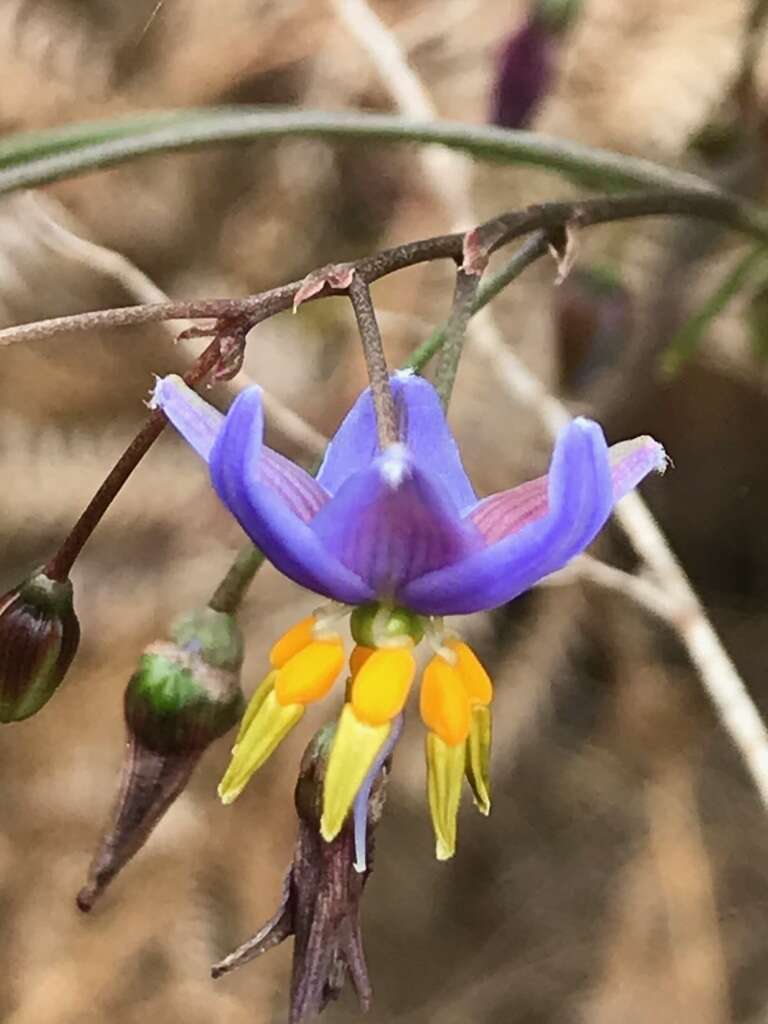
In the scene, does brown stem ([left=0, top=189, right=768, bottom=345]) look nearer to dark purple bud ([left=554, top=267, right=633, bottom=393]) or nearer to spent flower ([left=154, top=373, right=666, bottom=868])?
spent flower ([left=154, top=373, right=666, bottom=868])

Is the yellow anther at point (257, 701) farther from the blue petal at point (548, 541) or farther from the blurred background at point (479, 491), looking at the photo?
the blurred background at point (479, 491)

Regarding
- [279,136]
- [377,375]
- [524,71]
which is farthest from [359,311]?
[524,71]

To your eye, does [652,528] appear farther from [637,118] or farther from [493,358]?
[637,118]

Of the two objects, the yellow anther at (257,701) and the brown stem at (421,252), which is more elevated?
the brown stem at (421,252)

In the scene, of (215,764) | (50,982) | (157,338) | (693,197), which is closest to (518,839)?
(215,764)

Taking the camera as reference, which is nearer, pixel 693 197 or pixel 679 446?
pixel 693 197

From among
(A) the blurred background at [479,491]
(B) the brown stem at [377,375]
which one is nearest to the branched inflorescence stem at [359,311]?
(B) the brown stem at [377,375]

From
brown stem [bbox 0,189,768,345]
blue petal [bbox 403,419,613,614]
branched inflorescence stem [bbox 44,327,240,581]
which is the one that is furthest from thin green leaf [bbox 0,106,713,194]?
blue petal [bbox 403,419,613,614]
